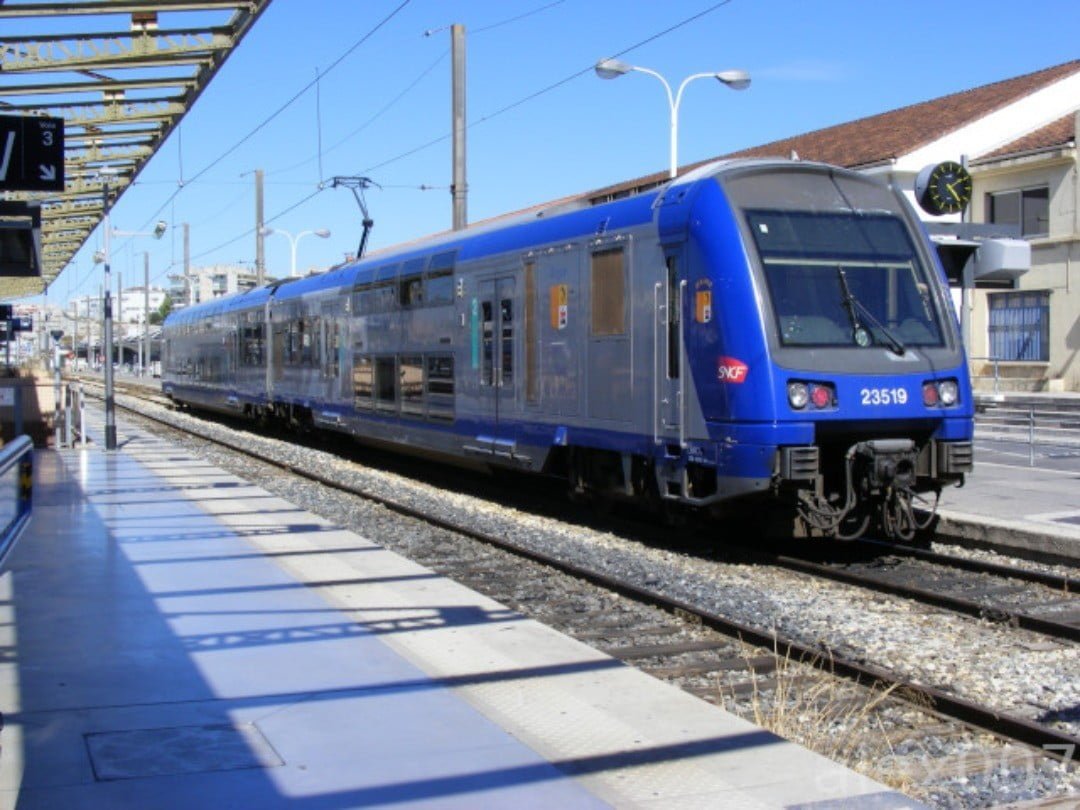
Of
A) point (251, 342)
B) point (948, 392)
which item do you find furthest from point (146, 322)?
point (948, 392)

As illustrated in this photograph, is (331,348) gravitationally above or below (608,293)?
below

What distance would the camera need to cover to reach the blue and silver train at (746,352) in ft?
31.9

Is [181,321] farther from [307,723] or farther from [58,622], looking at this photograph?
[307,723]

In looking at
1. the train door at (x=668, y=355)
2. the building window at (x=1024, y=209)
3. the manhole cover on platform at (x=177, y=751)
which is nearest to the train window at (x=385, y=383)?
the train door at (x=668, y=355)

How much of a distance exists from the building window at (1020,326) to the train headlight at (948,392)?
21185 mm

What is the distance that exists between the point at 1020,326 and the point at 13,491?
1109 inches

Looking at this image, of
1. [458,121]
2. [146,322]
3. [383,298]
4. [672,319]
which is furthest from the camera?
[146,322]

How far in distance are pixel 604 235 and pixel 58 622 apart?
6148 mm

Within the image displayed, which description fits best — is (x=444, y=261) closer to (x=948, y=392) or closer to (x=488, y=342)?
(x=488, y=342)

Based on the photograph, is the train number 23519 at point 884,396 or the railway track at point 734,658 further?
the train number 23519 at point 884,396

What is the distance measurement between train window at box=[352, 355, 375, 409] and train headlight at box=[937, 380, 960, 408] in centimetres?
1068

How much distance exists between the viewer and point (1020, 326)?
3038 cm

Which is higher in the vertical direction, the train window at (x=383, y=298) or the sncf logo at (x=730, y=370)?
the train window at (x=383, y=298)

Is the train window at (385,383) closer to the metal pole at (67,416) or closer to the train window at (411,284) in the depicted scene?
the train window at (411,284)
